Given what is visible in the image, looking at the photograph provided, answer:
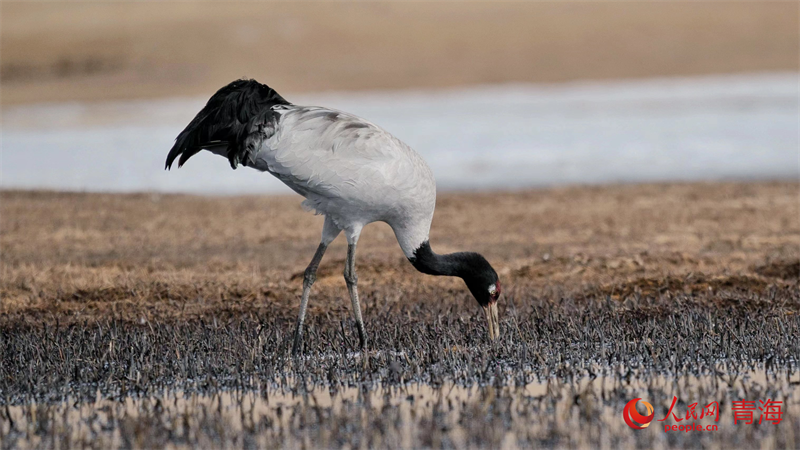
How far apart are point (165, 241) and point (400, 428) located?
254 inches

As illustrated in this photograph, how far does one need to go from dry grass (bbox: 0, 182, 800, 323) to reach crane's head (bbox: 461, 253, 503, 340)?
1139 mm

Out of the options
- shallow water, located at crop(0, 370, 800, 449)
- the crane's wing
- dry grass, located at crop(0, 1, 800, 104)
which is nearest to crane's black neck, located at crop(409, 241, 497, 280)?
the crane's wing

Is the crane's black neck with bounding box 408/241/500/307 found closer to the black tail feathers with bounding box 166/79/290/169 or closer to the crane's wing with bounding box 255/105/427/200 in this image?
the crane's wing with bounding box 255/105/427/200

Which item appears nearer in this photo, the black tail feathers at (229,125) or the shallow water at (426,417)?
the shallow water at (426,417)

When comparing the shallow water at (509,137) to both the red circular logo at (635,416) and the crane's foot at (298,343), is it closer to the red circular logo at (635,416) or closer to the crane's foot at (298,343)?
the crane's foot at (298,343)

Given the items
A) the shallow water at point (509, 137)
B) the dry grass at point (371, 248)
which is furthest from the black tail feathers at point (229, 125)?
the shallow water at point (509, 137)

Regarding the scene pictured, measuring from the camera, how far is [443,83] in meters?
31.2

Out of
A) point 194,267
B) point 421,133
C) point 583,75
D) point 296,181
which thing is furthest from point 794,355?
point 583,75

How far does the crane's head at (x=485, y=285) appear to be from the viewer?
21.6 feet

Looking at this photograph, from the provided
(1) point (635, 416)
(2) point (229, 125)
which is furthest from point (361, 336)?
(1) point (635, 416)

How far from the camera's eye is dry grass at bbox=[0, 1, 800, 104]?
106 feet

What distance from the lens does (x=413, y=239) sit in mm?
6707

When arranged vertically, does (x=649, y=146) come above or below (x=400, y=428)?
above

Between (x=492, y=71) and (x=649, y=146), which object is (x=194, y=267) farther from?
(x=492, y=71)
